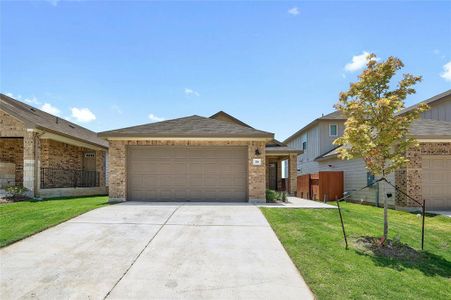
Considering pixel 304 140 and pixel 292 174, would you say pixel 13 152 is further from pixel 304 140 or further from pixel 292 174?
pixel 304 140

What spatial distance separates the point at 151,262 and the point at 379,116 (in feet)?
19.6

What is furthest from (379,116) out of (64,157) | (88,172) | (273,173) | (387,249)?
(273,173)

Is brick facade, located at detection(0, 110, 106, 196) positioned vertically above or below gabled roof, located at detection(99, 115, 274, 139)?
below

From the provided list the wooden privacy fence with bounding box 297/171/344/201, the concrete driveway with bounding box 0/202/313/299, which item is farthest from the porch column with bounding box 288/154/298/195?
the concrete driveway with bounding box 0/202/313/299

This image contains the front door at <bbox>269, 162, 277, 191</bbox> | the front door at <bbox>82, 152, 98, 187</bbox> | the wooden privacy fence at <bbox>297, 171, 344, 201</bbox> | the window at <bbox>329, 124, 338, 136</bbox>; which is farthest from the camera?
the front door at <bbox>269, 162, 277, 191</bbox>

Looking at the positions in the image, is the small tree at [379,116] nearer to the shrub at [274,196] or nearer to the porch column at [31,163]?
the shrub at [274,196]

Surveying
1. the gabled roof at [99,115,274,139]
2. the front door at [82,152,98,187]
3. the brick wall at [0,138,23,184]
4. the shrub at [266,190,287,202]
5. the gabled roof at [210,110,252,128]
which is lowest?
the shrub at [266,190,287,202]

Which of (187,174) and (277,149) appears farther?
(277,149)

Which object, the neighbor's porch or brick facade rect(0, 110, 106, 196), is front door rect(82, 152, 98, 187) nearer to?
the neighbor's porch

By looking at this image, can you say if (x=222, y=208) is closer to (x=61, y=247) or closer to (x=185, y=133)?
(x=185, y=133)

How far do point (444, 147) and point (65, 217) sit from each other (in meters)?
14.8

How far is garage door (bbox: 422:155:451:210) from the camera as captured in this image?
13555 mm

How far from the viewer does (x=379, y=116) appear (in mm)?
7461

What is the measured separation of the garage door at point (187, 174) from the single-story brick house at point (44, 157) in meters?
4.68
